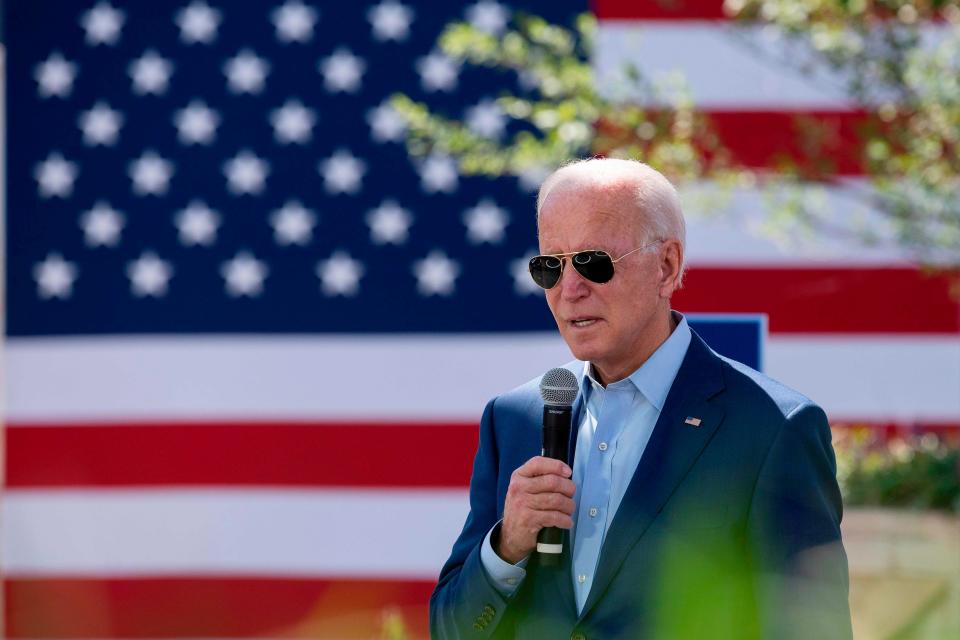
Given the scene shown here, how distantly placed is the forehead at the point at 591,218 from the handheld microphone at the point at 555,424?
0.19 m

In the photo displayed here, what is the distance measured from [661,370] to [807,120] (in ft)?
12.8

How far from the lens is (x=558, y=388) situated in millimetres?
1938

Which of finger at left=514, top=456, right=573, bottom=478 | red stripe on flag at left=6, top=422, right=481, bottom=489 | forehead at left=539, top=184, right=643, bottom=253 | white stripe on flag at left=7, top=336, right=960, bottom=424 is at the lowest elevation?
red stripe on flag at left=6, top=422, right=481, bottom=489

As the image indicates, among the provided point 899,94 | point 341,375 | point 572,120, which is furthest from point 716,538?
point 341,375

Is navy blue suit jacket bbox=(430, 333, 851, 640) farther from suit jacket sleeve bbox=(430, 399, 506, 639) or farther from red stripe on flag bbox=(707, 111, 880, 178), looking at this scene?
red stripe on flag bbox=(707, 111, 880, 178)

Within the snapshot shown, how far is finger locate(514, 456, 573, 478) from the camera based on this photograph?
1.77 metres

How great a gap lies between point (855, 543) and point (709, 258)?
55.6 inches

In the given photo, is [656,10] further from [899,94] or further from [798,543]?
[798,543]

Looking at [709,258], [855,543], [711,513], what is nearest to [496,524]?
[711,513]

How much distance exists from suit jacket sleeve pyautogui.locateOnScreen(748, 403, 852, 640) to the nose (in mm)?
334

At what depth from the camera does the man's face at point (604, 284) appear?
191 centimetres

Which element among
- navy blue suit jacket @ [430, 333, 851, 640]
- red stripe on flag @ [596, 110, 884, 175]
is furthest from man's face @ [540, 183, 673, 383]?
red stripe on flag @ [596, 110, 884, 175]

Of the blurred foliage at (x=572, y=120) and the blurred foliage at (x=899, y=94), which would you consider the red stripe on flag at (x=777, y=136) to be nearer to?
the blurred foliage at (x=572, y=120)

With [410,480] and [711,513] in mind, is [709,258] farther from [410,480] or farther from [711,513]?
[711,513]
